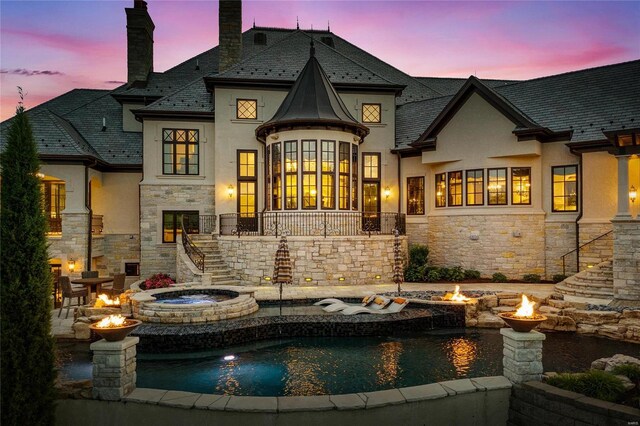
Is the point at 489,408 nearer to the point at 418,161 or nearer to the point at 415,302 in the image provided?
the point at 415,302

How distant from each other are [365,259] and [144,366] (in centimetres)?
974

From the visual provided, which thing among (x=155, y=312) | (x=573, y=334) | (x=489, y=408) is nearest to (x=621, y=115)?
(x=573, y=334)

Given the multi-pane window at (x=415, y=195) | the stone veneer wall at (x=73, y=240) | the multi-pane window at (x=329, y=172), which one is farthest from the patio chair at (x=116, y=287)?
the multi-pane window at (x=415, y=195)

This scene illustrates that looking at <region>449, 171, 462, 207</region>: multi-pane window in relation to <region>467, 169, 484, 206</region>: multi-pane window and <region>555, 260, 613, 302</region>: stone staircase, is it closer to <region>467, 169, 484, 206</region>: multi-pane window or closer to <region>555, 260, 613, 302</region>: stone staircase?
<region>467, 169, 484, 206</region>: multi-pane window

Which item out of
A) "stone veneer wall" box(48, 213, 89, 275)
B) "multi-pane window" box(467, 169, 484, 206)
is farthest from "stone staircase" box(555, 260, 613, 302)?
"stone veneer wall" box(48, 213, 89, 275)

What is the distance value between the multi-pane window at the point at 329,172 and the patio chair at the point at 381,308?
6466mm

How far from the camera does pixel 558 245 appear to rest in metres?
17.0

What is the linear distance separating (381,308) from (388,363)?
3.42 m

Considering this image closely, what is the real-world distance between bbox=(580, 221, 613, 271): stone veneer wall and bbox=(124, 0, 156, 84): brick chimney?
74.6ft

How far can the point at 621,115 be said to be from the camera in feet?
53.6

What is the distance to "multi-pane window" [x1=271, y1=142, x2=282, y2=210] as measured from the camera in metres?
18.3

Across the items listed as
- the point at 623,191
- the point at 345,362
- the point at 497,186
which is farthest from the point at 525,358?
the point at 497,186

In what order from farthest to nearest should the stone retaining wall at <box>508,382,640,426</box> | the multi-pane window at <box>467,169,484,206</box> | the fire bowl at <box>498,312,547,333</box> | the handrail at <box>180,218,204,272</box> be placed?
the multi-pane window at <box>467,169,484,206</box> < the handrail at <box>180,218,204,272</box> < the fire bowl at <box>498,312,547,333</box> < the stone retaining wall at <box>508,382,640,426</box>

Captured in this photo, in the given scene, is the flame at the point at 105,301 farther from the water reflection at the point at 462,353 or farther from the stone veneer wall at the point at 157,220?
the water reflection at the point at 462,353
